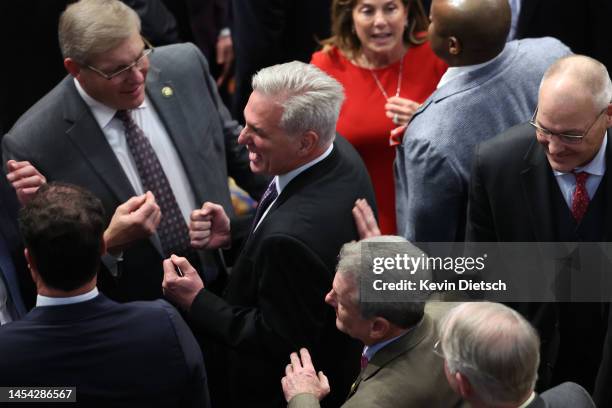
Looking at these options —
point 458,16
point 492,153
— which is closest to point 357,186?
point 492,153

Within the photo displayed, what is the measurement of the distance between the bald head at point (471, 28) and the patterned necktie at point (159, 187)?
124 cm

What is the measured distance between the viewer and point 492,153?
3525 millimetres

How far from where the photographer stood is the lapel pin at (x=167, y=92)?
13.6ft

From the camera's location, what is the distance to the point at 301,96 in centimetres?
348

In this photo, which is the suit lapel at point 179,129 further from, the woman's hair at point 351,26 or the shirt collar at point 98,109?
the woman's hair at point 351,26

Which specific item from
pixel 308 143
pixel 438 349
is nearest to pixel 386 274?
pixel 438 349

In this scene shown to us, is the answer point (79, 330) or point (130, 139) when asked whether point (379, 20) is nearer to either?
point (130, 139)

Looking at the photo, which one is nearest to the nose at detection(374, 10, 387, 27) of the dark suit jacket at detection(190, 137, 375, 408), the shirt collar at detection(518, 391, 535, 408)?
the dark suit jacket at detection(190, 137, 375, 408)

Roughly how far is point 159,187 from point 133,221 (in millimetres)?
393

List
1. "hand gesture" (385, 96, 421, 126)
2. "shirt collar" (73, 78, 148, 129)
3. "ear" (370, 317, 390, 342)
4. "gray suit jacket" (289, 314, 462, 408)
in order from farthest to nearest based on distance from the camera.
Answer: "hand gesture" (385, 96, 421, 126), "shirt collar" (73, 78, 148, 129), "ear" (370, 317, 390, 342), "gray suit jacket" (289, 314, 462, 408)

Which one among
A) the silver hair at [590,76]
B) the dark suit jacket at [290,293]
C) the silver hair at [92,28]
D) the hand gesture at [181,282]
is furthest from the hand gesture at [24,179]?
the silver hair at [590,76]

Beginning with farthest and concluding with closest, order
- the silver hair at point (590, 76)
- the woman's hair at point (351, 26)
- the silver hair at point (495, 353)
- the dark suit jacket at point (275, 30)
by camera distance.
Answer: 1. the dark suit jacket at point (275, 30)
2. the woman's hair at point (351, 26)
3. the silver hair at point (590, 76)
4. the silver hair at point (495, 353)

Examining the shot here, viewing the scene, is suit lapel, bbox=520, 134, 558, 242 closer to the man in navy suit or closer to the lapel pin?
the man in navy suit

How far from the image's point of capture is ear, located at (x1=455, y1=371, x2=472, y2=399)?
2.65m
